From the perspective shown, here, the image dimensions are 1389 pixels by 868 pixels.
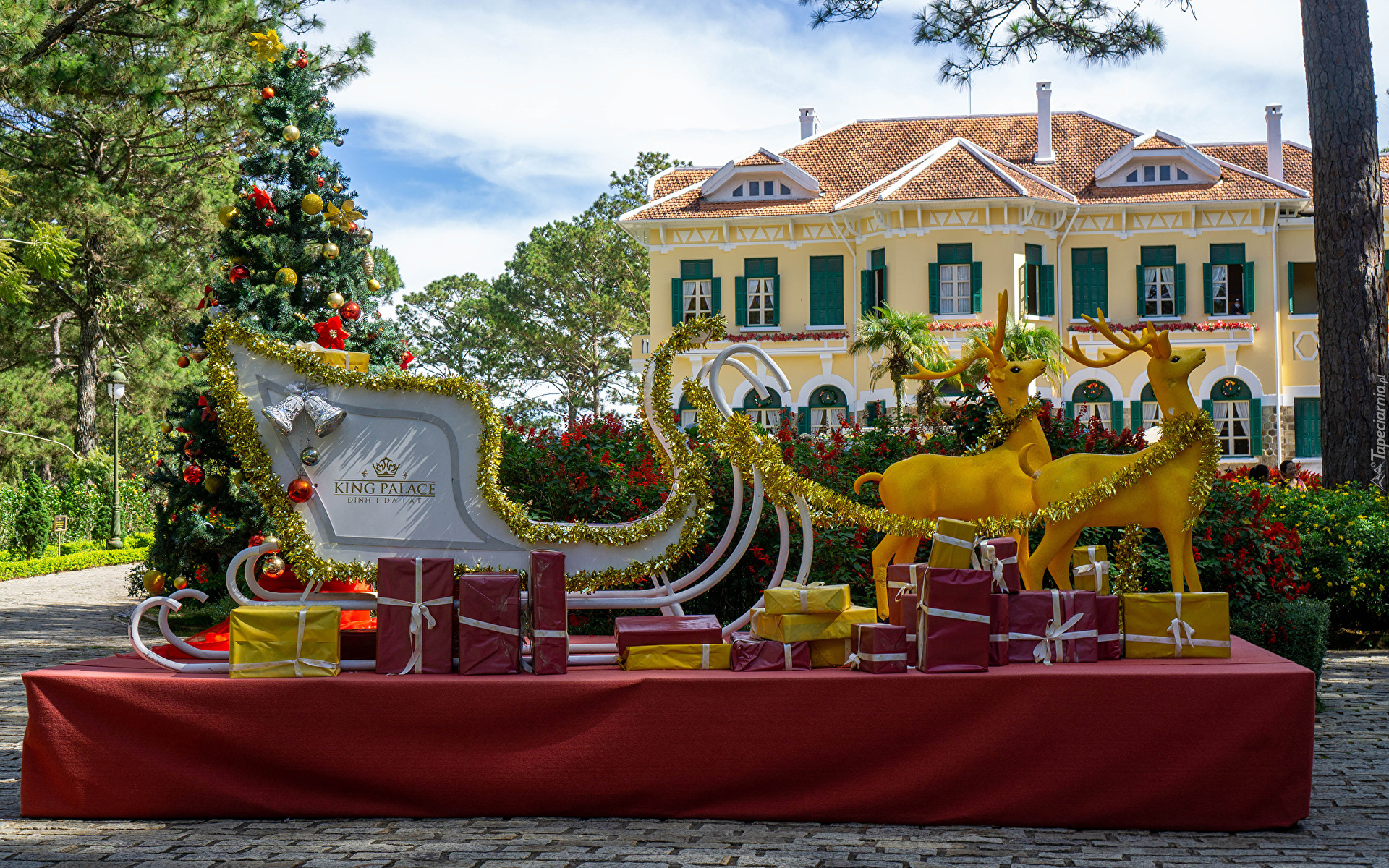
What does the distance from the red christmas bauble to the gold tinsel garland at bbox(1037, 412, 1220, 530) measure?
2.87 meters

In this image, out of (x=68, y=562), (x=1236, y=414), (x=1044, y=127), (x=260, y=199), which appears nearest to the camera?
(x=260, y=199)

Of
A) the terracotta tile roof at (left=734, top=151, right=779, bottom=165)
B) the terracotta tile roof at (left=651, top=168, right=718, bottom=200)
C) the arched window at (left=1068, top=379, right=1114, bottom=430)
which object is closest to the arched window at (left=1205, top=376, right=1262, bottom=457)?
the arched window at (left=1068, top=379, right=1114, bottom=430)

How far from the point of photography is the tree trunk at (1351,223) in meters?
9.09

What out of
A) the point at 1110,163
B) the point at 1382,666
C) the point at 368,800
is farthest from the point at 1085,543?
the point at 1110,163

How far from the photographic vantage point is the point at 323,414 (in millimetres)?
4227

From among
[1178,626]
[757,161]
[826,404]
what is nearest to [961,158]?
[757,161]

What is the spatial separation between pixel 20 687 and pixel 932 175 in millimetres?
17314

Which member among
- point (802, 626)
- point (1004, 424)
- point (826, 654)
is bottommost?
point (826, 654)

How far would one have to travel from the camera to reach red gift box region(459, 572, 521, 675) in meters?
3.91

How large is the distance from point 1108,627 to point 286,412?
321 cm

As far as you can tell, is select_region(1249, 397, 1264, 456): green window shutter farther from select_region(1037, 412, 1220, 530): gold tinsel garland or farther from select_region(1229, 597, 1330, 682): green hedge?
select_region(1037, 412, 1220, 530): gold tinsel garland

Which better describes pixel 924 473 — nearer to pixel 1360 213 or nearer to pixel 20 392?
pixel 1360 213

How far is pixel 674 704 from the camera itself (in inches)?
147

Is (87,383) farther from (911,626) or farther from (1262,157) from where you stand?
(1262,157)
